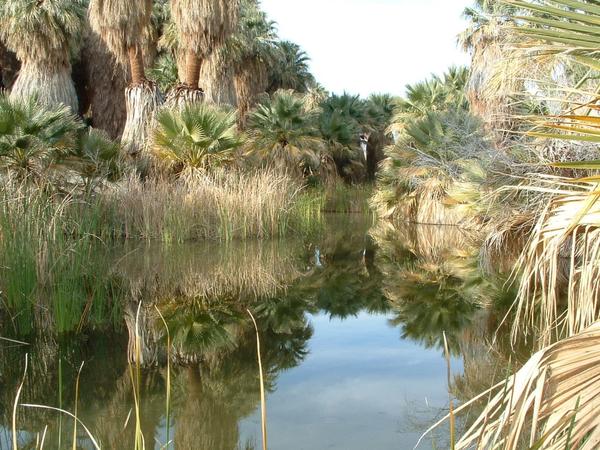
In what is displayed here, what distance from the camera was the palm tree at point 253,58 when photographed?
1022 inches

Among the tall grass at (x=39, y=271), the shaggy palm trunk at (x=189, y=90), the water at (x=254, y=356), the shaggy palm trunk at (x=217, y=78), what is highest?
the shaggy palm trunk at (x=217, y=78)

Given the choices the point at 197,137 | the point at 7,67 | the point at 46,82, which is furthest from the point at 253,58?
the point at 197,137

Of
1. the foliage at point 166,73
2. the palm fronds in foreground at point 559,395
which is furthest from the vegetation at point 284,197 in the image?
the foliage at point 166,73

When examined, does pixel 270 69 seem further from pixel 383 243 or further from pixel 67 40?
pixel 383 243

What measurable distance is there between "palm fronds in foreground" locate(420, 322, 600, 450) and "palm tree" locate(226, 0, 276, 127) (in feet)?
78.7

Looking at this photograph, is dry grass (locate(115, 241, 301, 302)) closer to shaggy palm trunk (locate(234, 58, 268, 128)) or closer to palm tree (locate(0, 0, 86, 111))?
palm tree (locate(0, 0, 86, 111))

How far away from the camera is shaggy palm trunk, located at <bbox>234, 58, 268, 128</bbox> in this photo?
26.7m

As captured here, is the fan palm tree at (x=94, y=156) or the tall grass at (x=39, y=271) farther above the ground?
the fan palm tree at (x=94, y=156)

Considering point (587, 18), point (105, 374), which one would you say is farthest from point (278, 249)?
point (587, 18)

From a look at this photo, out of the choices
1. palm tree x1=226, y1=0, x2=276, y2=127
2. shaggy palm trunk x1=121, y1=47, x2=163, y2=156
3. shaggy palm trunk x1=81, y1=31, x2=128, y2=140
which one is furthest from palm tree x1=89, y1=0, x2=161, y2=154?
palm tree x1=226, y1=0, x2=276, y2=127

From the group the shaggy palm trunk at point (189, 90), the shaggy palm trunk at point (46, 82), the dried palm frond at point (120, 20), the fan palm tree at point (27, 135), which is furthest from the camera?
the shaggy palm trunk at point (46, 82)

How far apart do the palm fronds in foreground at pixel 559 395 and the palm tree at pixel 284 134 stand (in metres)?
20.2

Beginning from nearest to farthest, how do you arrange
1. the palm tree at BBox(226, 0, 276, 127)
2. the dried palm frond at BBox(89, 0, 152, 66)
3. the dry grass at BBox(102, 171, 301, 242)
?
1. the dry grass at BBox(102, 171, 301, 242)
2. the dried palm frond at BBox(89, 0, 152, 66)
3. the palm tree at BBox(226, 0, 276, 127)

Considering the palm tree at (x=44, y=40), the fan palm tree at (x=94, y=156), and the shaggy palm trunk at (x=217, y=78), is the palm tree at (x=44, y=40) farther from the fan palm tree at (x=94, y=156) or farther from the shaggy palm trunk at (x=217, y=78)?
the fan palm tree at (x=94, y=156)
